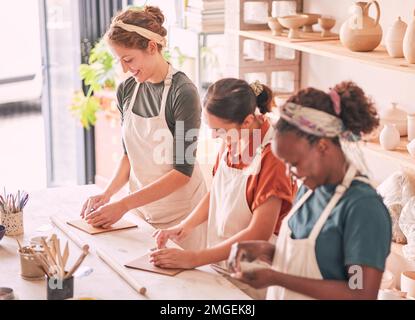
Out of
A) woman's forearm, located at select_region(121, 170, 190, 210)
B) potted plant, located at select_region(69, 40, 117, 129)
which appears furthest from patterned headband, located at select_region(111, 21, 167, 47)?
potted plant, located at select_region(69, 40, 117, 129)

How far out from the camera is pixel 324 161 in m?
1.99

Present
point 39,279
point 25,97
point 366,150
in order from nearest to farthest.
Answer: point 39,279 → point 366,150 → point 25,97

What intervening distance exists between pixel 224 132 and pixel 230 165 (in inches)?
6.0

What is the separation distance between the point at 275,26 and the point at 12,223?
201 centimetres

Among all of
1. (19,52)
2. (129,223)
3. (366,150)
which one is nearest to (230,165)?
(129,223)

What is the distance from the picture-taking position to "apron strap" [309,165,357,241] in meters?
2.00

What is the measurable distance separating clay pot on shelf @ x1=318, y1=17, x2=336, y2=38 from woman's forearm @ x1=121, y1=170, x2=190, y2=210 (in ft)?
4.99

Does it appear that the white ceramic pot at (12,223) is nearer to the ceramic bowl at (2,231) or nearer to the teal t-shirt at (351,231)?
the ceramic bowl at (2,231)

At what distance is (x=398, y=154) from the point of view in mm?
3465

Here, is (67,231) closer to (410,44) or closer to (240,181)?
(240,181)

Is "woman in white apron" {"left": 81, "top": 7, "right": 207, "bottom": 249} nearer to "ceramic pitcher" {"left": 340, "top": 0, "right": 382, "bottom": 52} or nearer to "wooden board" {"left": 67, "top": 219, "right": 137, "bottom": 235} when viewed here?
"wooden board" {"left": 67, "top": 219, "right": 137, "bottom": 235}

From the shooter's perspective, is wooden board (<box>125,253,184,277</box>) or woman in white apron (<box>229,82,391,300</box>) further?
wooden board (<box>125,253,184,277</box>)

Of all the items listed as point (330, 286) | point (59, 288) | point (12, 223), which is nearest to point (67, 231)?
point (12, 223)
